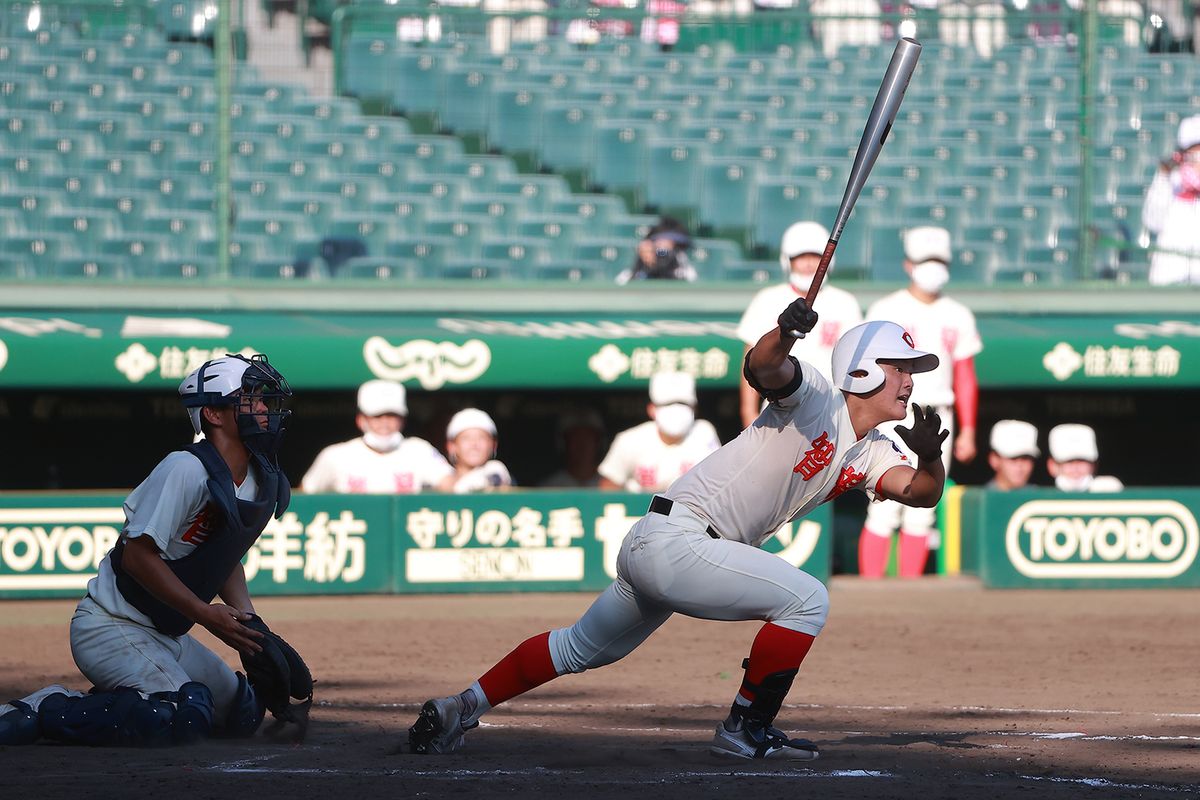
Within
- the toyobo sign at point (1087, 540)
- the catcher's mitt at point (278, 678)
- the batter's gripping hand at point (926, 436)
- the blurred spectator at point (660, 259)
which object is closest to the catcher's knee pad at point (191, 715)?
the catcher's mitt at point (278, 678)

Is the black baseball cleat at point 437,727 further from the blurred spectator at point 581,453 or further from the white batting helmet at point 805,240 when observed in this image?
the blurred spectator at point 581,453

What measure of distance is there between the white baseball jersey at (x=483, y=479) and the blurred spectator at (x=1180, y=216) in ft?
17.5

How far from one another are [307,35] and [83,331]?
3177mm

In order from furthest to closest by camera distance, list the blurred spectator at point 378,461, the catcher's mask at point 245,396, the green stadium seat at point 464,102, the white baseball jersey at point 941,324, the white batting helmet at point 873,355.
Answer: the green stadium seat at point 464,102 < the blurred spectator at point 378,461 < the white baseball jersey at point 941,324 < the catcher's mask at point 245,396 < the white batting helmet at point 873,355

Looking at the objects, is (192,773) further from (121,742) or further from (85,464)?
(85,464)

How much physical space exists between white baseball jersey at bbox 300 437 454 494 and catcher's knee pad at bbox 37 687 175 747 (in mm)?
4876

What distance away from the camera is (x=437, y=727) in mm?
4863

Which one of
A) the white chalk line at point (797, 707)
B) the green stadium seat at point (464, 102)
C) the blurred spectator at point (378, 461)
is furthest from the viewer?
the green stadium seat at point (464, 102)

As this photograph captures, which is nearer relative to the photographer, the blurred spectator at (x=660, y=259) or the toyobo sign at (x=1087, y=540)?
the toyobo sign at (x=1087, y=540)

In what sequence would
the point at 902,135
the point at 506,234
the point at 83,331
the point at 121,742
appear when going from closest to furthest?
the point at 121,742, the point at 83,331, the point at 506,234, the point at 902,135

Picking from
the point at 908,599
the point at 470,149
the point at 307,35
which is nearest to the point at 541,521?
the point at 908,599

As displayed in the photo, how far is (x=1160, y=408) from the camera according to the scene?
13.0 metres

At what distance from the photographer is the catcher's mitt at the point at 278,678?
202 inches

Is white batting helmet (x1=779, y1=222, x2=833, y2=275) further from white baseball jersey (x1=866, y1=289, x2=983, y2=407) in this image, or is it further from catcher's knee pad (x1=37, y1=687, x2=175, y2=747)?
catcher's knee pad (x1=37, y1=687, x2=175, y2=747)
